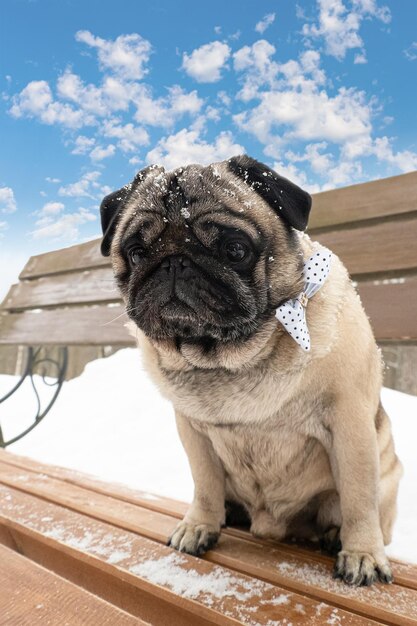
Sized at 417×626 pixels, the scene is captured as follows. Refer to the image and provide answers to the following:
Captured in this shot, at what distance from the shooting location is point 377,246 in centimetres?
178

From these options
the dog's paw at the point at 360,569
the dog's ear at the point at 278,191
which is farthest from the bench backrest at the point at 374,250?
the dog's paw at the point at 360,569

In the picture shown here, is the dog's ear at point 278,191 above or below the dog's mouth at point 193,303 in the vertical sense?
above

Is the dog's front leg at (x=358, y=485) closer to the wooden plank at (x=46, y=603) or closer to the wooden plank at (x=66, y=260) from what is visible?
the wooden plank at (x=46, y=603)

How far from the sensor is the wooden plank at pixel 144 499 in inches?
38.0

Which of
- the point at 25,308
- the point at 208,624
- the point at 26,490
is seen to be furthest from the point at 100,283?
the point at 208,624

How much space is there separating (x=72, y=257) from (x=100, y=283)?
410mm

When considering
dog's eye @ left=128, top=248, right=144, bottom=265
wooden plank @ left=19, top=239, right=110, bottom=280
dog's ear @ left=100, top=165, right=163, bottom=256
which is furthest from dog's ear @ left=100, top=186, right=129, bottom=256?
wooden plank @ left=19, top=239, right=110, bottom=280

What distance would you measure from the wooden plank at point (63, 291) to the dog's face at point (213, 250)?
1552 mm

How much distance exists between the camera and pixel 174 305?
2.99 ft

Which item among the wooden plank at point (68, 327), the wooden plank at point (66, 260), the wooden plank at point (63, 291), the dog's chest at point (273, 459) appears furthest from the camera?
the wooden plank at point (66, 260)

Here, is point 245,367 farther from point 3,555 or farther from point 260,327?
point 3,555

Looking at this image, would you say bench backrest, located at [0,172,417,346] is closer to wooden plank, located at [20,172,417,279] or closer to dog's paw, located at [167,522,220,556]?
wooden plank, located at [20,172,417,279]

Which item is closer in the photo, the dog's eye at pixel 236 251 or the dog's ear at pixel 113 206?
the dog's eye at pixel 236 251

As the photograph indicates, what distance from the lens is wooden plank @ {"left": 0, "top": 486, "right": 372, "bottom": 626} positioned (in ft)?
2.47
